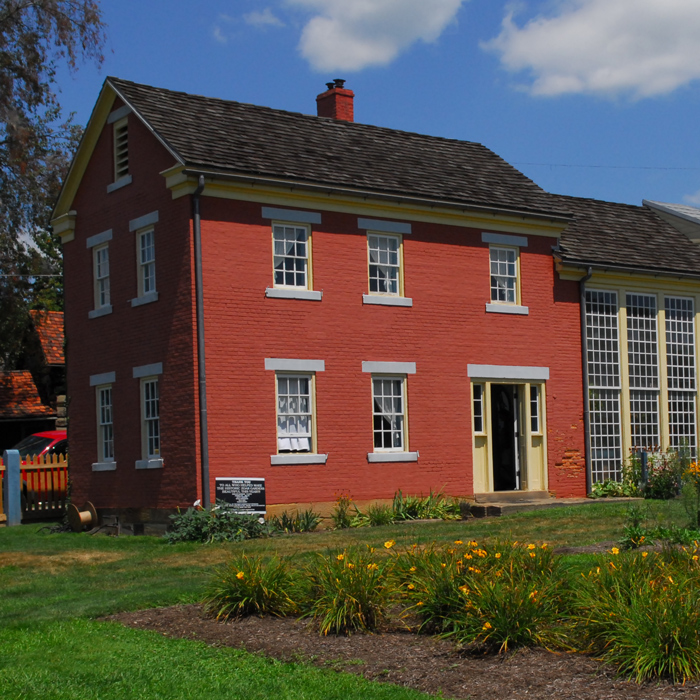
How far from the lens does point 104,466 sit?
20.9 metres

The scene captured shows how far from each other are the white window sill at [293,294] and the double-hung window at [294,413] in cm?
143

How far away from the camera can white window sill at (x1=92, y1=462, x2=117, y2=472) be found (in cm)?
2070

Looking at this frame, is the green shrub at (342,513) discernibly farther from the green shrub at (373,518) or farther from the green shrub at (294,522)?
the green shrub at (294,522)

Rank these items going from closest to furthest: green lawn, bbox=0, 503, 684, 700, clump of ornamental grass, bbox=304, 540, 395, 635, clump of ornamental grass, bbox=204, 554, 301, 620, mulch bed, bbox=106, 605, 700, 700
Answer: mulch bed, bbox=106, 605, 700, 700, green lawn, bbox=0, 503, 684, 700, clump of ornamental grass, bbox=304, 540, 395, 635, clump of ornamental grass, bbox=204, 554, 301, 620

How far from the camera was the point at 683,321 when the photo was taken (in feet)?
83.0

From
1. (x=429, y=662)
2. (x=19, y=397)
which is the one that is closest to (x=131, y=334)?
(x=429, y=662)

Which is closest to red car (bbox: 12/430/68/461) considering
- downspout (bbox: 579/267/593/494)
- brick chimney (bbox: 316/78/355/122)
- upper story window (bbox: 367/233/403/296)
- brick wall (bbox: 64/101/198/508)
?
brick wall (bbox: 64/101/198/508)

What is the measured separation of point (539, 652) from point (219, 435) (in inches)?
441

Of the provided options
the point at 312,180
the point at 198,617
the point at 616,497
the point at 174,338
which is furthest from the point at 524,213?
the point at 198,617

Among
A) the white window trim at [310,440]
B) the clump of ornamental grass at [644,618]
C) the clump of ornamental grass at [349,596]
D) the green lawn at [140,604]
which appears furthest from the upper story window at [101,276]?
the clump of ornamental grass at [644,618]

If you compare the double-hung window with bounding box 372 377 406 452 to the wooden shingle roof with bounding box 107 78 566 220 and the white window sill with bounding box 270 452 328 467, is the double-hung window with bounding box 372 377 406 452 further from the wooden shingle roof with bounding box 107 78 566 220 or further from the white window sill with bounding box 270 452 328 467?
the wooden shingle roof with bounding box 107 78 566 220

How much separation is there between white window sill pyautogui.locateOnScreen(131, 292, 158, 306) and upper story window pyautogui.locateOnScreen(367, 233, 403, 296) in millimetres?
4118

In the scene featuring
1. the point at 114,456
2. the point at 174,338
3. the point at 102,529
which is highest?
the point at 174,338

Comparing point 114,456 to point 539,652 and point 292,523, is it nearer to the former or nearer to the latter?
point 292,523
